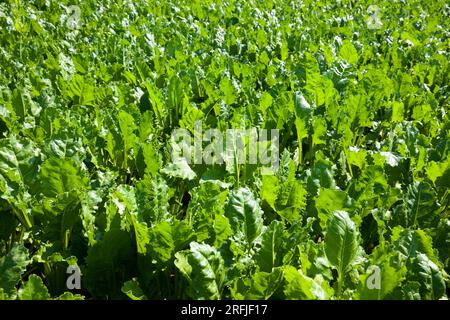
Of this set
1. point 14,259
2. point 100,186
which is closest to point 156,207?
point 100,186

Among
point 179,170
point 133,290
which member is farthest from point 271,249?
point 179,170

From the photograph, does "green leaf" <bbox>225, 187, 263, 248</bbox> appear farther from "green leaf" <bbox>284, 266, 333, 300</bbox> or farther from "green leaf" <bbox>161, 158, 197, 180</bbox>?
"green leaf" <bbox>161, 158, 197, 180</bbox>

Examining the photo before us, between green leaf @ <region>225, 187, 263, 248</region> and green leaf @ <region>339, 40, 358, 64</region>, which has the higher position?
green leaf @ <region>339, 40, 358, 64</region>

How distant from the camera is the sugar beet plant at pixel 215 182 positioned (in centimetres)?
166

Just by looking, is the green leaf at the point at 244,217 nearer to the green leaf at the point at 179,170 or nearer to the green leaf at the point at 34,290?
the green leaf at the point at 179,170

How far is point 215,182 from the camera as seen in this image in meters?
2.09

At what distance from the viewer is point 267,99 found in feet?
9.07

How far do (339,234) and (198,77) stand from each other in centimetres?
184

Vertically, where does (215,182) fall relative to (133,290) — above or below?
above

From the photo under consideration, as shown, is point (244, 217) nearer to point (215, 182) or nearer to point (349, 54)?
point (215, 182)

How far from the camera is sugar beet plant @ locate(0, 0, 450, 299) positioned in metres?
1.66

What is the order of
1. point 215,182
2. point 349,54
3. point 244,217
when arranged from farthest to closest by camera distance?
1. point 349,54
2. point 215,182
3. point 244,217

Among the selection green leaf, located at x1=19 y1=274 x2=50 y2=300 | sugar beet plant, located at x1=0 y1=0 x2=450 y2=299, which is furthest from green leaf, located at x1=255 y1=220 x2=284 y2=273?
green leaf, located at x1=19 y1=274 x2=50 y2=300

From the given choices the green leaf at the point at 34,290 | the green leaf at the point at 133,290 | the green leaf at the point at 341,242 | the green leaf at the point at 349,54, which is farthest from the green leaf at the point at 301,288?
the green leaf at the point at 349,54
